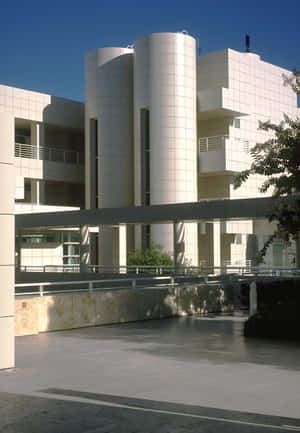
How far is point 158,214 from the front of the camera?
3509 centimetres

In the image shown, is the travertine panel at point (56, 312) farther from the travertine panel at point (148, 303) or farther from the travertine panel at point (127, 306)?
the travertine panel at point (148, 303)

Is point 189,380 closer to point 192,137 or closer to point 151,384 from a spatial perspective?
point 151,384

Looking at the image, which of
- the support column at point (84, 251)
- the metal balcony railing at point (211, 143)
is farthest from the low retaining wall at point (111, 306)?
the metal balcony railing at point (211, 143)

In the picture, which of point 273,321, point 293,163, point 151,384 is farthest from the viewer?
point 293,163

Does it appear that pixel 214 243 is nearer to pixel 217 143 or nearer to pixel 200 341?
pixel 217 143

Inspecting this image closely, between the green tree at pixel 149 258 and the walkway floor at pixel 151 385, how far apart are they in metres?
27.4

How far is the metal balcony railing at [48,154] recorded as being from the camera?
178 ft

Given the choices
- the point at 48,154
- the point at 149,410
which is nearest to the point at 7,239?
the point at 149,410

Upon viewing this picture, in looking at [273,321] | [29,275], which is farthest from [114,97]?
[273,321]

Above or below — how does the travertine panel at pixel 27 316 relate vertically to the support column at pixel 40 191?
below

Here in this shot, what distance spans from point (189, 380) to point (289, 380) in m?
1.51

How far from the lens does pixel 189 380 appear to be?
1006 centimetres

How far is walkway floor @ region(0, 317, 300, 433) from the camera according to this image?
7538 millimetres

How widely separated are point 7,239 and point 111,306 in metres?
7.35
